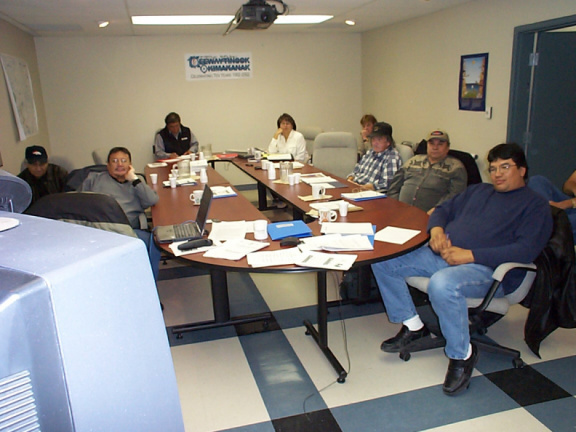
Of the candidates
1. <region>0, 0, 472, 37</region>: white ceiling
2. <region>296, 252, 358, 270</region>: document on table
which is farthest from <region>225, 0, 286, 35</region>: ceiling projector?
<region>296, 252, 358, 270</region>: document on table

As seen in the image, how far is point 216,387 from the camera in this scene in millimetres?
2383

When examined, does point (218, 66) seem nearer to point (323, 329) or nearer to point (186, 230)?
point (186, 230)

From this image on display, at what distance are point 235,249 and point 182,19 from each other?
4373mm

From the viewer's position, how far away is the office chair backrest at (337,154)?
5.09 m

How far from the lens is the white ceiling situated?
14.9ft

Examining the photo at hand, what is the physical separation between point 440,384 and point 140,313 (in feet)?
6.99

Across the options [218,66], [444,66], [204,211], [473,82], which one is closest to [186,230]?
[204,211]

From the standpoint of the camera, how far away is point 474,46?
525 cm

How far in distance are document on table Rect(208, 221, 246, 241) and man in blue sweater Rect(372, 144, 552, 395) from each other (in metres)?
0.80

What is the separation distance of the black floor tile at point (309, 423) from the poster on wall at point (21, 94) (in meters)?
Answer: 4.70

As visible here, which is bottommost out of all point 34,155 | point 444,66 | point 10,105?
point 34,155

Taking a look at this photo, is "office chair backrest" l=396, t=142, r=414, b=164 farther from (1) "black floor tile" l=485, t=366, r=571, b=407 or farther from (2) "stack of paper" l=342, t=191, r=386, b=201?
(1) "black floor tile" l=485, t=366, r=571, b=407

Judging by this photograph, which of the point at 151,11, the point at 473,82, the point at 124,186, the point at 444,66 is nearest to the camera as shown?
the point at 124,186

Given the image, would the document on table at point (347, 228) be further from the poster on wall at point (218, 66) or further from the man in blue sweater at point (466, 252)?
the poster on wall at point (218, 66)
